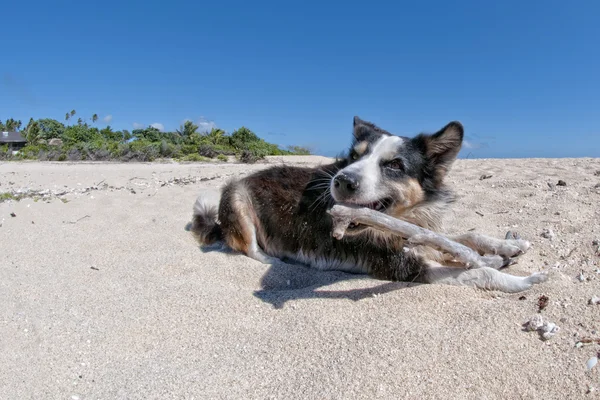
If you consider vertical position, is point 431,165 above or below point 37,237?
above

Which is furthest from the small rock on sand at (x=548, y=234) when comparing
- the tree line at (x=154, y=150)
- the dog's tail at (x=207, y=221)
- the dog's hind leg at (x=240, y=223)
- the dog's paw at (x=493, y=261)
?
the tree line at (x=154, y=150)

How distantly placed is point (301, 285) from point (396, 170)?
4.30 ft

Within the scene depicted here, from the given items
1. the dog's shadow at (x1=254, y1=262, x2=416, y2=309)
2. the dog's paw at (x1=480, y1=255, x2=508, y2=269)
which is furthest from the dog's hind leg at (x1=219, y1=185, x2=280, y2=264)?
the dog's paw at (x1=480, y1=255, x2=508, y2=269)

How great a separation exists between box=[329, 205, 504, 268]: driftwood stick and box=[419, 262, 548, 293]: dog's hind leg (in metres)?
0.12

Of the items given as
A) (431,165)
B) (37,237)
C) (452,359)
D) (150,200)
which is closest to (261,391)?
(452,359)

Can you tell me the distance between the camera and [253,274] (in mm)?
3855

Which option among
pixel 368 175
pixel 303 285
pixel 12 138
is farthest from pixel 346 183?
pixel 12 138

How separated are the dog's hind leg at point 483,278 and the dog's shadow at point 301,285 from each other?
226mm

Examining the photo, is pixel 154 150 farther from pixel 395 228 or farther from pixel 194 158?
pixel 395 228

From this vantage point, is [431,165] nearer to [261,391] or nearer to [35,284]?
[261,391]

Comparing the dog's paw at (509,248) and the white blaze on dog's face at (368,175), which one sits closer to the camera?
the white blaze on dog's face at (368,175)

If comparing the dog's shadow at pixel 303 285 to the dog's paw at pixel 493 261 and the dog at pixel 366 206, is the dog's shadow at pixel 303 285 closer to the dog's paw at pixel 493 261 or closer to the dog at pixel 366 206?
the dog at pixel 366 206

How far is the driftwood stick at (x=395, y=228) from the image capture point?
2.78 m

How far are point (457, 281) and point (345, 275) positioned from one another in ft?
3.29
